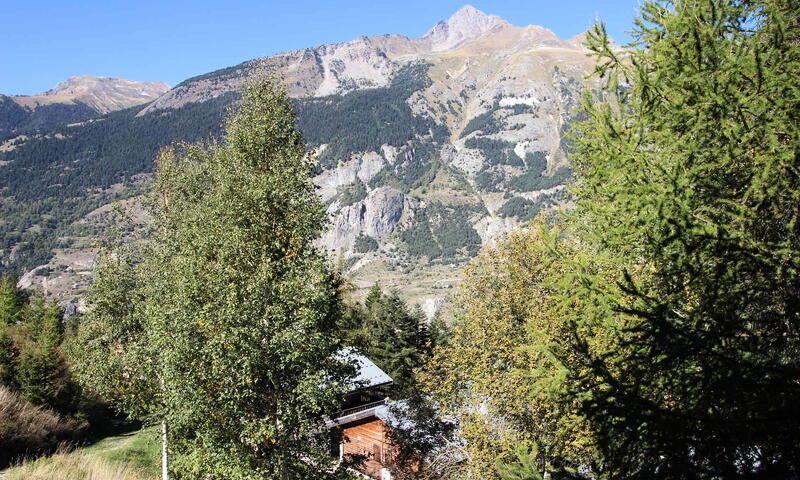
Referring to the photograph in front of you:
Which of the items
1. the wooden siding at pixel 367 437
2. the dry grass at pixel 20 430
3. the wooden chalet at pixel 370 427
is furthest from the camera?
the wooden siding at pixel 367 437

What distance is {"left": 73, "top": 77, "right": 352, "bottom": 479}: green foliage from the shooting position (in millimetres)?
14250

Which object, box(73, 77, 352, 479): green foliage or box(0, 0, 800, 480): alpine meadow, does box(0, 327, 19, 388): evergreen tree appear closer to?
box(0, 0, 800, 480): alpine meadow

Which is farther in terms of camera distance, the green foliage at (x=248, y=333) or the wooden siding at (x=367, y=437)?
the wooden siding at (x=367, y=437)

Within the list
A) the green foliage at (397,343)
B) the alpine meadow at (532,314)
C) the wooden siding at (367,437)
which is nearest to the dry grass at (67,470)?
the alpine meadow at (532,314)

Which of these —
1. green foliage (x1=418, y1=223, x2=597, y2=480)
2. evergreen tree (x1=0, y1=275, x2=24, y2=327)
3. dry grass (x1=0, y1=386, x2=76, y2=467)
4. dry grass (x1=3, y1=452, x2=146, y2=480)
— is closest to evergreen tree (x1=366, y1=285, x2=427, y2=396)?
green foliage (x1=418, y1=223, x2=597, y2=480)

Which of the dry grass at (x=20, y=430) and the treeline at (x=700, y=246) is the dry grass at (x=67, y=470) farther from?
the dry grass at (x=20, y=430)

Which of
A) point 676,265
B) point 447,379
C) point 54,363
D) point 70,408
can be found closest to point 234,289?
point 447,379

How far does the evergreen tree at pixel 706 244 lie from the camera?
521cm

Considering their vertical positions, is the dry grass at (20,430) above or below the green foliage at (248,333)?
below

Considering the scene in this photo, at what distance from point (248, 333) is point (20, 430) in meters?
14.9

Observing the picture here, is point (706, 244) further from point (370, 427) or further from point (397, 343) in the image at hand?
point (397, 343)

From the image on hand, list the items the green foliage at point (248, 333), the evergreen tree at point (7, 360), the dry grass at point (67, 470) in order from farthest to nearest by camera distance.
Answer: the evergreen tree at point (7, 360)
the green foliage at point (248, 333)
the dry grass at point (67, 470)

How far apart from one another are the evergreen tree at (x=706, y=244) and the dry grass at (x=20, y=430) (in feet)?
69.4

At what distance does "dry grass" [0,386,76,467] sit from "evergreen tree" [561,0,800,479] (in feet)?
69.4
